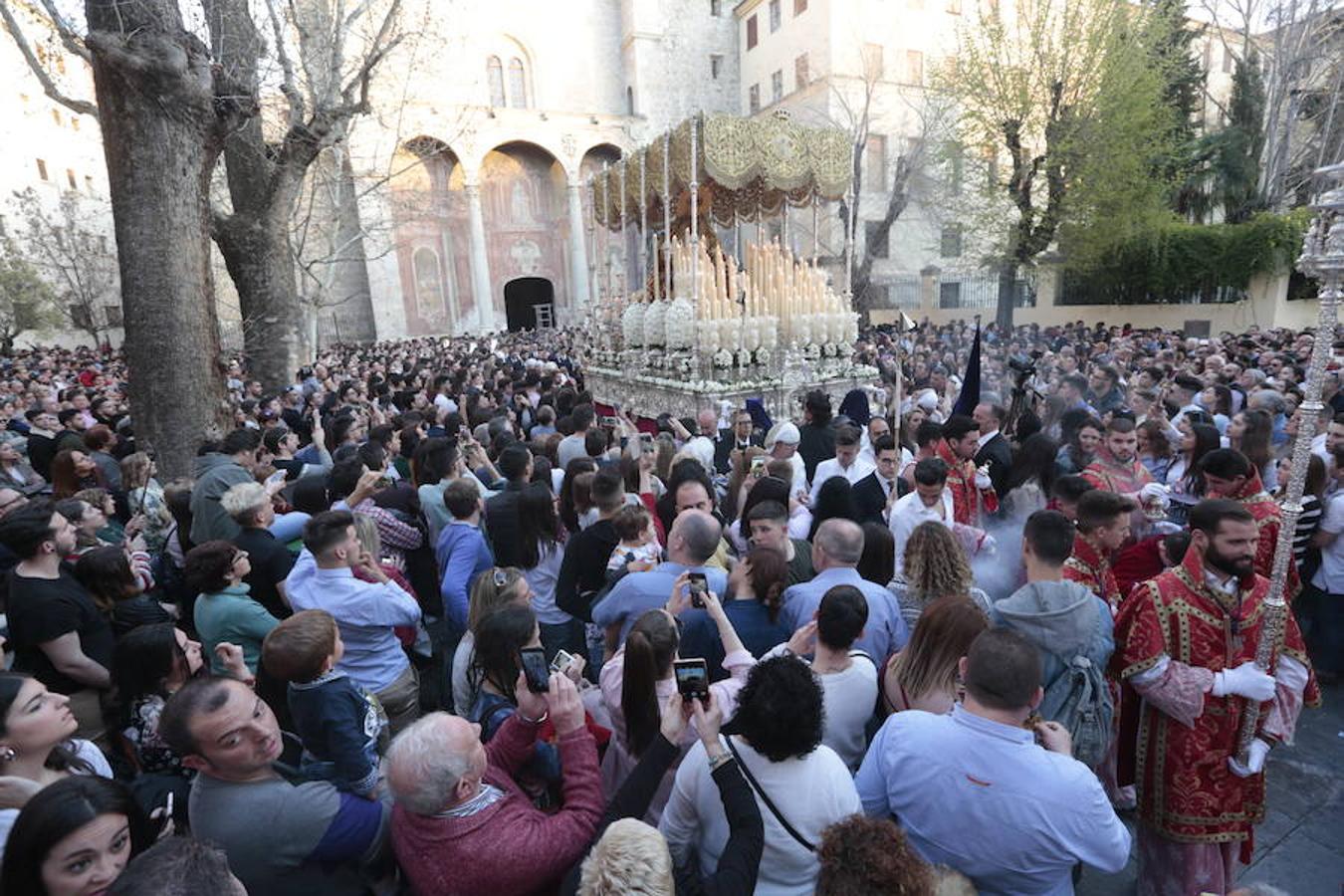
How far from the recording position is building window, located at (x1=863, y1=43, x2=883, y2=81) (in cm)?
2860

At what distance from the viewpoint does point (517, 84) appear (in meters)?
31.8

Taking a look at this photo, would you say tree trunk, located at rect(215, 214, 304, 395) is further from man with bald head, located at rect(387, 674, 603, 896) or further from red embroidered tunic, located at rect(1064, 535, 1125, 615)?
red embroidered tunic, located at rect(1064, 535, 1125, 615)

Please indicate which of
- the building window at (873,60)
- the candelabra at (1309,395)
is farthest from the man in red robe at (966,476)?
the building window at (873,60)

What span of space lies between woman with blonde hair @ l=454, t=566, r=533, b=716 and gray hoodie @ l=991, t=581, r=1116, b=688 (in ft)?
5.82

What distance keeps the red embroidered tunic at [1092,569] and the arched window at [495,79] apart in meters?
33.6

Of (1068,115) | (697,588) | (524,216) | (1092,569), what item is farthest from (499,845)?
(524,216)

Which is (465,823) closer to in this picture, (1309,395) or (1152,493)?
(1309,395)

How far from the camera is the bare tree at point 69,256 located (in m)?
22.8

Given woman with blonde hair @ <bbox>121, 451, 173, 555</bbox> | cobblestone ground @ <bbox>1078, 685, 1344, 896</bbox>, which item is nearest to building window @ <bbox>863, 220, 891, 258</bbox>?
cobblestone ground @ <bbox>1078, 685, 1344, 896</bbox>

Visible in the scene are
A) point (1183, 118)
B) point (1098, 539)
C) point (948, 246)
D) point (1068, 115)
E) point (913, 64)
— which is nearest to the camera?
point (1098, 539)

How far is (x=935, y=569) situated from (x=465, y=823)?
198 cm

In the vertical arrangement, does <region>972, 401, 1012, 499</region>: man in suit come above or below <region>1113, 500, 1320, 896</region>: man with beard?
above

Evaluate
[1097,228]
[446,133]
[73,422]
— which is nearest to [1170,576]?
[73,422]

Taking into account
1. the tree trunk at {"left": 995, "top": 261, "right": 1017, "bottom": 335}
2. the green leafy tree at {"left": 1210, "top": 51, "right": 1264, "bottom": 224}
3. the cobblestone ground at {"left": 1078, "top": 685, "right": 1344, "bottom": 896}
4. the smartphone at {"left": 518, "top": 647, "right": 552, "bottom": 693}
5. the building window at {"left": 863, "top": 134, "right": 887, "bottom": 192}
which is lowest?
the cobblestone ground at {"left": 1078, "top": 685, "right": 1344, "bottom": 896}
